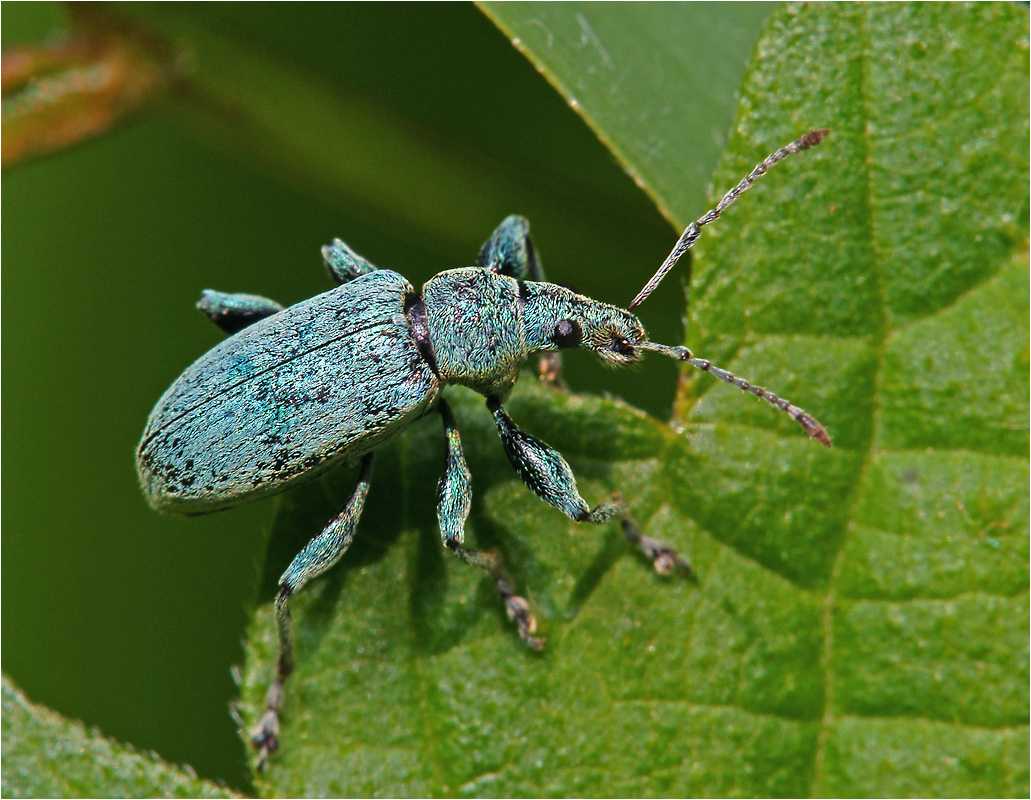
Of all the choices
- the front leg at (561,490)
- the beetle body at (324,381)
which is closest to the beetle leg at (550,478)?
the front leg at (561,490)

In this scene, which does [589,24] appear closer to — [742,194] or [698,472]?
[742,194]

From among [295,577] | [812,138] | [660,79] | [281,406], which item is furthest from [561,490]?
[660,79]

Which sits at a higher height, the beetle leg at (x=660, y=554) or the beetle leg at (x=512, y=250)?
the beetle leg at (x=512, y=250)

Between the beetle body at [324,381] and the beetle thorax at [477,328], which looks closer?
the beetle body at [324,381]

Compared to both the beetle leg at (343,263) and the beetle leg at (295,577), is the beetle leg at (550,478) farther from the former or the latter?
the beetle leg at (343,263)

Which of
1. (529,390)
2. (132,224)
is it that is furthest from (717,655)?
(132,224)
